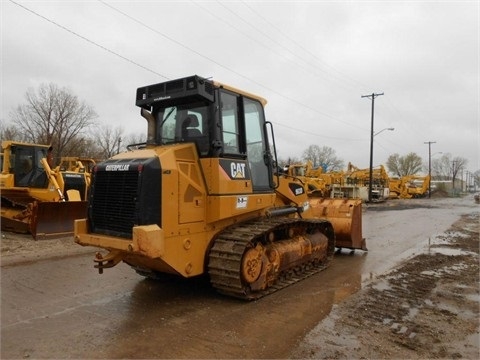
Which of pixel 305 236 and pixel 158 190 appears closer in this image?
pixel 158 190

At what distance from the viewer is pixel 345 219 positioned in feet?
31.3

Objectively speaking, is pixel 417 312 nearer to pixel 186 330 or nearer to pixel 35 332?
pixel 186 330

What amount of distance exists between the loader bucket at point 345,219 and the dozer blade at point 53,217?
259 inches

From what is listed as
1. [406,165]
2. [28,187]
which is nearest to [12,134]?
[28,187]

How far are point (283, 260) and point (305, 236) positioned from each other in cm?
117

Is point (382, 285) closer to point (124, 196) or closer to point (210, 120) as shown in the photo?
point (210, 120)

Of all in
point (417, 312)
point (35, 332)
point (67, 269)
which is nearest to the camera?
point (35, 332)

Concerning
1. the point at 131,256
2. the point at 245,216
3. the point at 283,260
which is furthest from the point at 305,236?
the point at 131,256

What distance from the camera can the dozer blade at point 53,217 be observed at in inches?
419

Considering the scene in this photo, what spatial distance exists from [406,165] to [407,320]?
100522 millimetres

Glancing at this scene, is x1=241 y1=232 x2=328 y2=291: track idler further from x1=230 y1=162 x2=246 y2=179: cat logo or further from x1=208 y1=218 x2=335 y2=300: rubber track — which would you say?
x1=230 y1=162 x2=246 y2=179: cat logo

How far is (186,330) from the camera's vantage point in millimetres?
4785

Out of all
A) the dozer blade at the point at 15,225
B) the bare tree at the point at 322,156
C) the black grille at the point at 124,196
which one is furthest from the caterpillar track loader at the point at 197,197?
the bare tree at the point at 322,156

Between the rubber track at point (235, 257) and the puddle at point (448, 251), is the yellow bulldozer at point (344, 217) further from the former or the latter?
the rubber track at point (235, 257)
